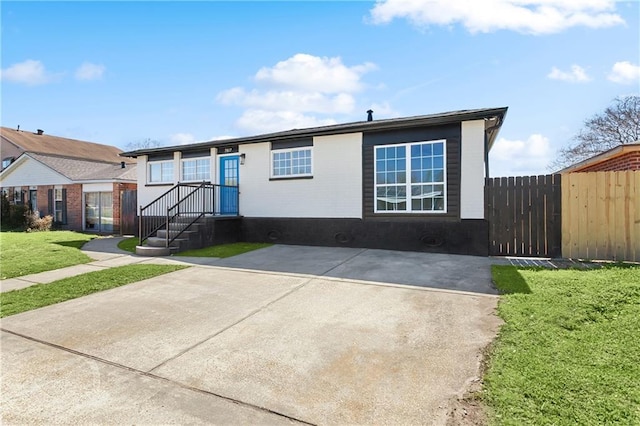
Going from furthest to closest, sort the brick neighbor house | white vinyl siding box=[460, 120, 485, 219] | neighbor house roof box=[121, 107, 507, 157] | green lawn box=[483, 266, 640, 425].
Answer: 1. the brick neighbor house
2. white vinyl siding box=[460, 120, 485, 219]
3. neighbor house roof box=[121, 107, 507, 157]
4. green lawn box=[483, 266, 640, 425]

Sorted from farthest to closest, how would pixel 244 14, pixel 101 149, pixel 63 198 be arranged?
pixel 101 149 → pixel 63 198 → pixel 244 14

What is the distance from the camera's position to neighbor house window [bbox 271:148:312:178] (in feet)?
35.1

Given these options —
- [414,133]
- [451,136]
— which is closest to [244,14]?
[414,133]

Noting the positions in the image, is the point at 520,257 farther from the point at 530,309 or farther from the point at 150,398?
the point at 150,398

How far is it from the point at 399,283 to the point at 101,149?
4164 cm

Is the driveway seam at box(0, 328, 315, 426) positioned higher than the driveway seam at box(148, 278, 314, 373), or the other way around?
the driveway seam at box(148, 278, 314, 373)

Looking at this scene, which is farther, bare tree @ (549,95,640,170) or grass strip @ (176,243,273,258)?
Result: bare tree @ (549,95,640,170)

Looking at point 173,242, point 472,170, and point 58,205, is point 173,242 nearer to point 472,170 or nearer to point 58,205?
point 472,170

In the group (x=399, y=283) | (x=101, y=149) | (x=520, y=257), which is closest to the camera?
(x=399, y=283)

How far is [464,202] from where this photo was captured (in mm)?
8453

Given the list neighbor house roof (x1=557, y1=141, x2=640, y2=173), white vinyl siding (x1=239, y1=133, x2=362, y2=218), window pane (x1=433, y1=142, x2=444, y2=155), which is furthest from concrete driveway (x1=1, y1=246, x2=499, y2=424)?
white vinyl siding (x1=239, y1=133, x2=362, y2=218)

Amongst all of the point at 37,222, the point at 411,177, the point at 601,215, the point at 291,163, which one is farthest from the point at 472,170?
the point at 37,222

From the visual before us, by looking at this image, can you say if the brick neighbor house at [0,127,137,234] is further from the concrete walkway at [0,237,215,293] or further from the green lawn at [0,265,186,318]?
the green lawn at [0,265,186,318]

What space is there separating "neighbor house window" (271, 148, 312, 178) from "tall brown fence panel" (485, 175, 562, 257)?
526cm
